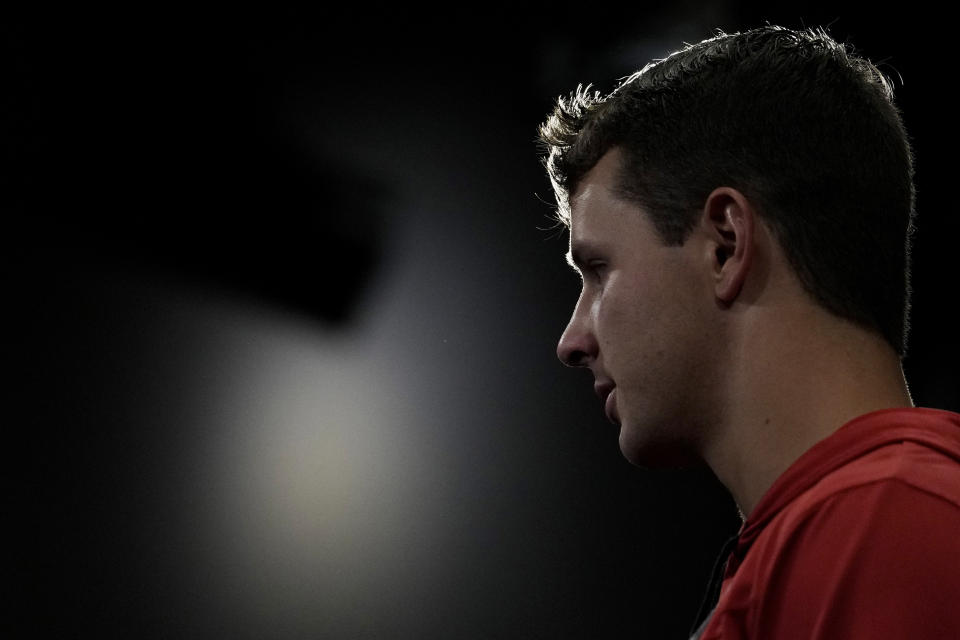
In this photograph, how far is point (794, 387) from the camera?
65cm

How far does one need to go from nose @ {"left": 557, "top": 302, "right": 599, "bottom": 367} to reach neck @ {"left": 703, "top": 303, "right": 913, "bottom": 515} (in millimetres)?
138

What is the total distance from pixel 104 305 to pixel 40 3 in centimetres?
54

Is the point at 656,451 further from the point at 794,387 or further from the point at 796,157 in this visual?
the point at 796,157

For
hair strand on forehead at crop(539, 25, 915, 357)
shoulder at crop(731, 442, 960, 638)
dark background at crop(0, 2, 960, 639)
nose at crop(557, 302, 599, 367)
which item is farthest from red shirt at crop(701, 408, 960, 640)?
dark background at crop(0, 2, 960, 639)

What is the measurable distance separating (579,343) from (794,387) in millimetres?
199

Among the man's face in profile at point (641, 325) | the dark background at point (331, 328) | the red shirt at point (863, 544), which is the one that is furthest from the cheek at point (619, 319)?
the dark background at point (331, 328)

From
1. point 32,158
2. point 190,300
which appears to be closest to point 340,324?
point 190,300

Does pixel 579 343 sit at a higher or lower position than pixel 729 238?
lower

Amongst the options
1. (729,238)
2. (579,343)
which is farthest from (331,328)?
(729,238)

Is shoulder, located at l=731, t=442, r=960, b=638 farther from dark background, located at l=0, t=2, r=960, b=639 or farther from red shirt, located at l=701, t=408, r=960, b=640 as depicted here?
→ dark background, located at l=0, t=2, r=960, b=639

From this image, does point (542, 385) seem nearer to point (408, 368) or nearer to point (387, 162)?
point (408, 368)

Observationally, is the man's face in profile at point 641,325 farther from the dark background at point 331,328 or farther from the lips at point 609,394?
the dark background at point 331,328

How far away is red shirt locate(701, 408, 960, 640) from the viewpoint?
1.54ft

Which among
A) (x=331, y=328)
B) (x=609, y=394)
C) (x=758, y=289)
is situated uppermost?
(x=758, y=289)
